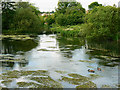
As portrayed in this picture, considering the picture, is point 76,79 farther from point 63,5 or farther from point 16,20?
point 63,5

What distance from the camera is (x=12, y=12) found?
68812mm

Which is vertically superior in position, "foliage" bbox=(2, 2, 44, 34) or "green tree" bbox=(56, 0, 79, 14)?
"green tree" bbox=(56, 0, 79, 14)

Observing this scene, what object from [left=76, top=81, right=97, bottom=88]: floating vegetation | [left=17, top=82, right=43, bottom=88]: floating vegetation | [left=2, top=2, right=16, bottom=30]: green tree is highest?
[left=2, top=2, right=16, bottom=30]: green tree

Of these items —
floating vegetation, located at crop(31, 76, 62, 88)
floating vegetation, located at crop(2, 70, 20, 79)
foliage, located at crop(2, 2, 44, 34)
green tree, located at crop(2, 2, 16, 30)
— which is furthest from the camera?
green tree, located at crop(2, 2, 16, 30)

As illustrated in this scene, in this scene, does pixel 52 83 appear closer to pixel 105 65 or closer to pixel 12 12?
pixel 105 65

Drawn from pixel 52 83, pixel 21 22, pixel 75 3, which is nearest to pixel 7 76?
pixel 52 83

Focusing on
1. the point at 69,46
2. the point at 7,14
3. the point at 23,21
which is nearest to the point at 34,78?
the point at 69,46

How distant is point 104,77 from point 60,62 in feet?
23.5

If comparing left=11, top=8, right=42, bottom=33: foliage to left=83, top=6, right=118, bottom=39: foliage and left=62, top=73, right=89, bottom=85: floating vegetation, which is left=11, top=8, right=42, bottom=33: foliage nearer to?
left=83, top=6, right=118, bottom=39: foliage

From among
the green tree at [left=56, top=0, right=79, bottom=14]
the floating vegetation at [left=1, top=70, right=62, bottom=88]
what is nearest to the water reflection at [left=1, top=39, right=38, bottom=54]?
the floating vegetation at [left=1, top=70, right=62, bottom=88]

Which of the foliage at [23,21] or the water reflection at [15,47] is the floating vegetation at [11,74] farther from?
the foliage at [23,21]

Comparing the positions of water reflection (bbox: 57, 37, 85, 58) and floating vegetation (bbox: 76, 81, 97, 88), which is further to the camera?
water reflection (bbox: 57, 37, 85, 58)

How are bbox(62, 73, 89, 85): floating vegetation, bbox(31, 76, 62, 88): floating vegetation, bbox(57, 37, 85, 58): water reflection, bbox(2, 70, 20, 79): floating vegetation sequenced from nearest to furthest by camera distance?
bbox(31, 76, 62, 88): floating vegetation < bbox(62, 73, 89, 85): floating vegetation < bbox(2, 70, 20, 79): floating vegetation < bbox(57, 37, 85, 58): water reflection

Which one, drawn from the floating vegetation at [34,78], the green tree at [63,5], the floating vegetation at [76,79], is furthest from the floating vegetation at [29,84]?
Result: the green tree at [63,5]
